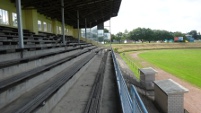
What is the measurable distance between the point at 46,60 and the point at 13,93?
9.68 ft

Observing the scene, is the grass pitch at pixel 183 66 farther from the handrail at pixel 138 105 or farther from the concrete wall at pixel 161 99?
the handrail at pixel 138 105

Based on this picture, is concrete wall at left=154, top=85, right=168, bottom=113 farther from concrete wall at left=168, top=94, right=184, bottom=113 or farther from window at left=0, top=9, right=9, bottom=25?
window at left=0, top=9, right=9, bottom=25

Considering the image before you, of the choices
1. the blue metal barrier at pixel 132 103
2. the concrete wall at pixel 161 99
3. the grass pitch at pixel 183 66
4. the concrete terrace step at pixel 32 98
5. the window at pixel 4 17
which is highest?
the window at pixel 4 17

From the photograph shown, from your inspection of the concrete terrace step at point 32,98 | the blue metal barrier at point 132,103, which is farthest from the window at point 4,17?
the blue metal barrier at point 132,103

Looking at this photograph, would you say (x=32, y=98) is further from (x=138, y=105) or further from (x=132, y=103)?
(x=138, y=105)

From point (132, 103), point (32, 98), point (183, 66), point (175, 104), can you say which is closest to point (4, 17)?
point (32, 98)

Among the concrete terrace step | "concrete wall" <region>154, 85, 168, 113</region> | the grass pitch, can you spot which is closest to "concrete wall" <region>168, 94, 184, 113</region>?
"concrete wall" <region>154, 85, 168, 113</region>

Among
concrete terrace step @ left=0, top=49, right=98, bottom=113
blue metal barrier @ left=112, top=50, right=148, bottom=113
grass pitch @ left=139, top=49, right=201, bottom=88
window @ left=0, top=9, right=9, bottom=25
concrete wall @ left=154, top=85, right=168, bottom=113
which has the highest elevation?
window @ left=0, top=9, right=9, bottom=25

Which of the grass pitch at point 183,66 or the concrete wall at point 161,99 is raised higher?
the concrete wall at point 161,99

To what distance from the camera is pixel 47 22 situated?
70.6 feet

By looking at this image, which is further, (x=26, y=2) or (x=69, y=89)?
(x=26, y=2)

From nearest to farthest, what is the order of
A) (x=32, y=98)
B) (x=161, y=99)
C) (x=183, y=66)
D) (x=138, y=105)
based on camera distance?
(x=138, y=105)
(x=32, y=98)
(x=161, y=99)
(x=183, y=66)

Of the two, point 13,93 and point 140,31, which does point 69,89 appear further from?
point 140,31

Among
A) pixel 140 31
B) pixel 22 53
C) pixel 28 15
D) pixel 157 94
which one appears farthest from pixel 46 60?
pixel 140 31
